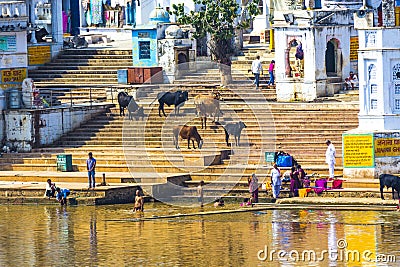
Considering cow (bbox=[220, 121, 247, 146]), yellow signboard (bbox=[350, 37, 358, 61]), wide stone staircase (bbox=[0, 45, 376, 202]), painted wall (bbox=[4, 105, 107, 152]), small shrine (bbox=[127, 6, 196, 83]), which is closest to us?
wide stone staircase (bbox=[0, 45, 376, 202])

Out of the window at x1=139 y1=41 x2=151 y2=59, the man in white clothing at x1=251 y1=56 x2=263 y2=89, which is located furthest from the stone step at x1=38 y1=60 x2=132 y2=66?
the man in white clothing at x1=251 y1=56 x2=263 y2=89

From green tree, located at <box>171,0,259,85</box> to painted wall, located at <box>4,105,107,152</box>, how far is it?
6.44m

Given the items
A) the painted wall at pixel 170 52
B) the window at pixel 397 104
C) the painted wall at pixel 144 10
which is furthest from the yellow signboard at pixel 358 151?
the painted wall at pixel 144 10

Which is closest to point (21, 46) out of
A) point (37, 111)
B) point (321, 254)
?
point (37, 111)

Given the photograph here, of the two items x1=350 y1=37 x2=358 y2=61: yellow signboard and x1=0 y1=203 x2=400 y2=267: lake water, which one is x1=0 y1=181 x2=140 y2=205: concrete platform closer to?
x1=0 y1=203 x2=400 y2=267: lake water

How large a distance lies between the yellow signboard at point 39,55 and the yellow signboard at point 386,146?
17838 millimetres

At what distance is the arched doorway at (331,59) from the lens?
48.2 metres

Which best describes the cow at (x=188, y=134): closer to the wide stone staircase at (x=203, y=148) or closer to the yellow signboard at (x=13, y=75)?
the wide stone staircase at (x=203, y=148)

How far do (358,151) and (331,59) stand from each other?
364 inches

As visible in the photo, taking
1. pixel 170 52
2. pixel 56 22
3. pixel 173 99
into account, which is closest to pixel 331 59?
pixel 173 99

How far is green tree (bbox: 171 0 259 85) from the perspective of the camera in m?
51.4

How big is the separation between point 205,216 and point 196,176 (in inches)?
141

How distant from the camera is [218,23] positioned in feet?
170

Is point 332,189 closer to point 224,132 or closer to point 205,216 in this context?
point 205,216
